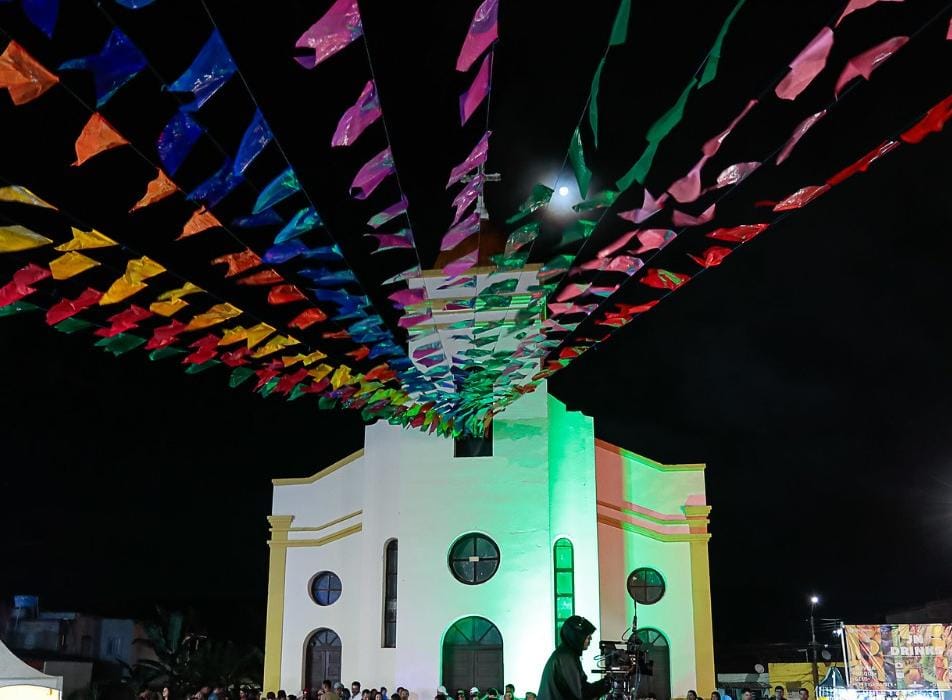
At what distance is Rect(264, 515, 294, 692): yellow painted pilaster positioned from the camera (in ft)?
64.3

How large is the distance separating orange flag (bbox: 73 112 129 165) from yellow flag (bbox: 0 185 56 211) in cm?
166

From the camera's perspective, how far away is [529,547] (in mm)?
18047

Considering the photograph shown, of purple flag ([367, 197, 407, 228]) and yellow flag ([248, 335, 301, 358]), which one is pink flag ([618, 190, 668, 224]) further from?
yellow flag ([248, 335, 301, 358])

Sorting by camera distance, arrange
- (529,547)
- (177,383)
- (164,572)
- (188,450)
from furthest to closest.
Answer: (164,572) → (188,450) → (177,383) → (529,547)

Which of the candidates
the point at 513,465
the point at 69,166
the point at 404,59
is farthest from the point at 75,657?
the point at 404,59

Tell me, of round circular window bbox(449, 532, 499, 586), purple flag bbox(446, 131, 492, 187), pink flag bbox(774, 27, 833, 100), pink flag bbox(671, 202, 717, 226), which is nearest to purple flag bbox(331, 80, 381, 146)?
purple flag bbox(446, 131, 492, 187)

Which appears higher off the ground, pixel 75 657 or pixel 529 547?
pixel 529 547

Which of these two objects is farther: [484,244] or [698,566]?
[698,566]

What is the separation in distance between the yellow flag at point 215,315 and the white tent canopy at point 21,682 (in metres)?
8.05

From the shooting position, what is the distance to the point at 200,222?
8.24 metres

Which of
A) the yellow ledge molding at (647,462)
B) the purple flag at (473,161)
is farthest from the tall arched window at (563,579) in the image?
the purple flag at (473,161)

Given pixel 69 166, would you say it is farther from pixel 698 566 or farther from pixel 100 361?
pixel 698 566

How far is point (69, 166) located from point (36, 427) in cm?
1152

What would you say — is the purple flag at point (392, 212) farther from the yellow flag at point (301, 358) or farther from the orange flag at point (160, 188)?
the yellow flag at point (301, 358)
